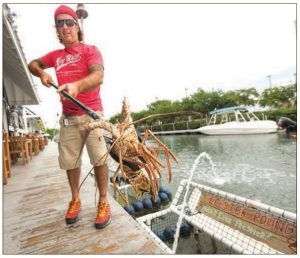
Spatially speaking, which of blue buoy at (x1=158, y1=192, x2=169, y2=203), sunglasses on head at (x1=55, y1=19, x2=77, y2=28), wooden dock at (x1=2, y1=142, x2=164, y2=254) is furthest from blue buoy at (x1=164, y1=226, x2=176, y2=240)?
sunglasses on head at (x1=55, y1=19, x2=77, y2=28)

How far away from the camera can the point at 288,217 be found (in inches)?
116

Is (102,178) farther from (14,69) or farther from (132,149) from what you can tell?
(14,69)

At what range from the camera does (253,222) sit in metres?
3.67

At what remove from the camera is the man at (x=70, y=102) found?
2184 millimetres

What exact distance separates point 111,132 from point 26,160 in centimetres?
817

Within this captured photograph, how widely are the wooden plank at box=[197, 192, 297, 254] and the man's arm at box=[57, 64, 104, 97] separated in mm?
3041

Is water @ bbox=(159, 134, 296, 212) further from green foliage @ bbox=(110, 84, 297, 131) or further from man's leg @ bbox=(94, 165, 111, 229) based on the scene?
green foliage @ bbox=(110, 84, 297, 131)

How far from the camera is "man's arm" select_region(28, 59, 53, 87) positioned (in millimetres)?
2062

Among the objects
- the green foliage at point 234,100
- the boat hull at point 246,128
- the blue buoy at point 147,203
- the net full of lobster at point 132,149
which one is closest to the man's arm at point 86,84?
the net full of lobster at point 132,149

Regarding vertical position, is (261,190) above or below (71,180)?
below

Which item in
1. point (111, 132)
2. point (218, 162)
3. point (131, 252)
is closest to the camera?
point (111, 132)

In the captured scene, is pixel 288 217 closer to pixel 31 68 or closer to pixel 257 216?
pixel 257 216

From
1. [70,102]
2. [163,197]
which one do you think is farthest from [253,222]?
[163,197]

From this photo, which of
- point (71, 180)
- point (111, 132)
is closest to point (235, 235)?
point (71, 180)
